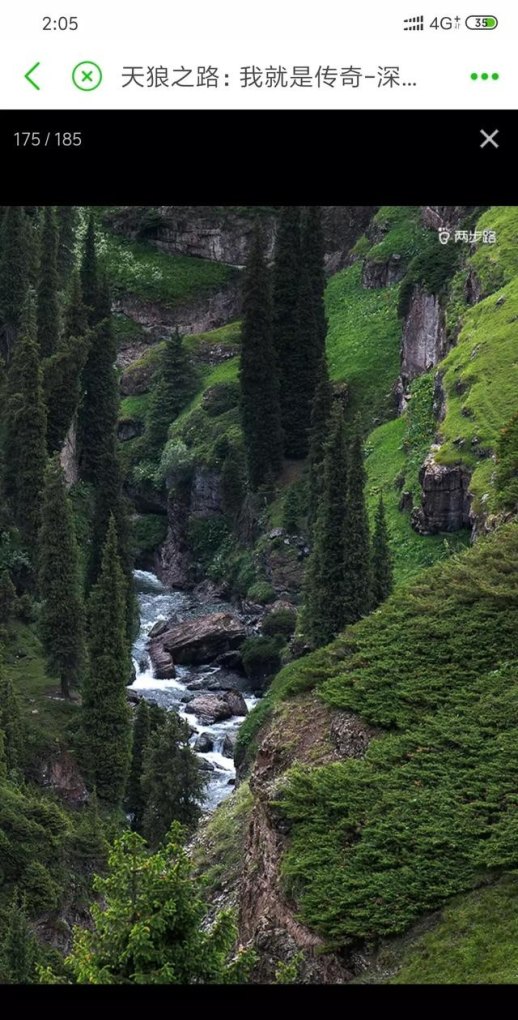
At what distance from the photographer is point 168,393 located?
10494 centimetres

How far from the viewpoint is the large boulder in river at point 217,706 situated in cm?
6762

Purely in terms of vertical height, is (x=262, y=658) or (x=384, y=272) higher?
(x=384, y=272)

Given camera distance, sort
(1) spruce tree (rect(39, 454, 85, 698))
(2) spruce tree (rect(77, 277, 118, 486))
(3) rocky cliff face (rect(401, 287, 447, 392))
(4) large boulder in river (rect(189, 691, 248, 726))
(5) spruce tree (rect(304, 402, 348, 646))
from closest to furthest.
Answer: (5) spruce tree (rect(304, 402, 348, 646)) < (1) spruce tree (rect(39, 454, 85, 698)) < (4) large boulder in river (rect(189, 691, 248, 726)) < (2) spruce tree (rect(77, 277, 118, 486)) < (3) rocky cliff face (rect(401, 287, 447, 392))

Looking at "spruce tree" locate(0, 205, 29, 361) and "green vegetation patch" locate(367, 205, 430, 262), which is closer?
"spruce tree" locate(0, 205, 29, 361)

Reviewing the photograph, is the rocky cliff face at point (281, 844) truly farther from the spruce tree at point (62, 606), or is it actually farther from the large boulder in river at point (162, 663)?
the large boulder in river at point (162, 663)

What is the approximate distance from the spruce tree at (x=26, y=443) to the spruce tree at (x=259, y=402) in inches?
750

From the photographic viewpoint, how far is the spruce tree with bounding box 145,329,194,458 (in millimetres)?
103062

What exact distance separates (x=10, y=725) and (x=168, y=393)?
53138mm

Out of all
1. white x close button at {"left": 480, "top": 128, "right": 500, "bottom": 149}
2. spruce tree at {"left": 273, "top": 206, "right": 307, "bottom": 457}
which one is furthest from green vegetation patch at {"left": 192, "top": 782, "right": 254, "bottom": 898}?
spruce tree at {"left": 273, "top": 206, "right": 307, "bottom": 457}

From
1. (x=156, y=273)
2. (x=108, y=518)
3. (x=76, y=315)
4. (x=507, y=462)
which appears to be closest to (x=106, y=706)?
(x=507, y=462)

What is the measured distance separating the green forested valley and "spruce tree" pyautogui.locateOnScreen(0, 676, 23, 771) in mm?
186

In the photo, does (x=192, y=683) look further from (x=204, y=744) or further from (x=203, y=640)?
(x=204, y=744)

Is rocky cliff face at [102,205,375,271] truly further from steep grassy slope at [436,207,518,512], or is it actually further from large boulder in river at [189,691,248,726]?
large boulder in river at [189,691,248,726]
